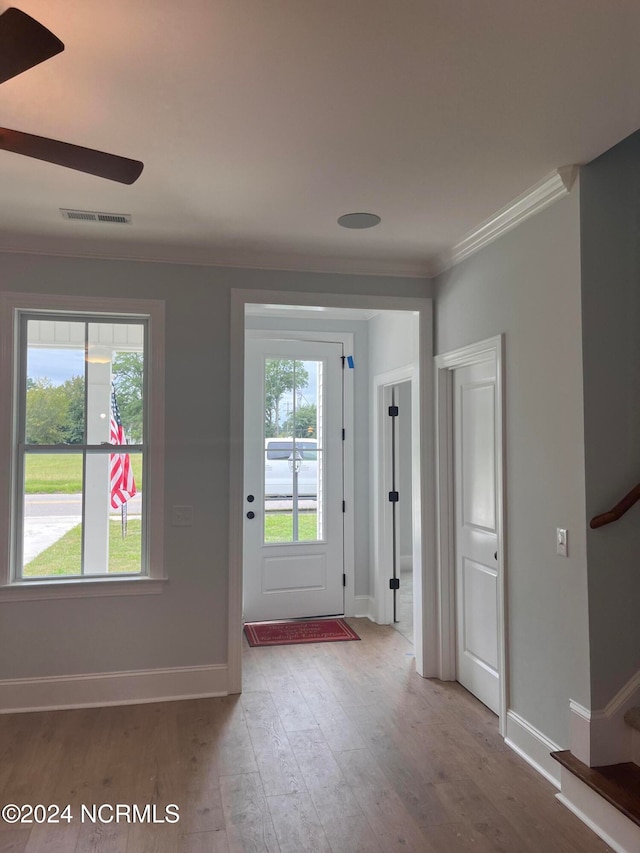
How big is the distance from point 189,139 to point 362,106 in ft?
2.21

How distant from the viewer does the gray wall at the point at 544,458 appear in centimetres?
249

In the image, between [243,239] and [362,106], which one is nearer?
[362,106]

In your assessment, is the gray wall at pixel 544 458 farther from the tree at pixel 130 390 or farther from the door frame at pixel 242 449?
the tree at pixel 130 390

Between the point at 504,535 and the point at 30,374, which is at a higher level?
the point at 30,374

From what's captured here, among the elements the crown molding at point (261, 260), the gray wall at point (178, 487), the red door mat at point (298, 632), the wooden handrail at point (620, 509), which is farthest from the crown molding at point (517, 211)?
the red door mat at point (298, 632)

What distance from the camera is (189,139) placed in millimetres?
2264

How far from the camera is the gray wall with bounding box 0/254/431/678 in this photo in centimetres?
340

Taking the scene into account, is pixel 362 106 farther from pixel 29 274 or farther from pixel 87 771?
pixel 87 771

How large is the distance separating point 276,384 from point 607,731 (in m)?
3.35

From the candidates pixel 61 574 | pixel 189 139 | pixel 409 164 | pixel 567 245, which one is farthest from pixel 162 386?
pixel 567 245

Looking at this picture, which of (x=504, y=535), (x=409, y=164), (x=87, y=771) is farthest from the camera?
(x=504, y=535)

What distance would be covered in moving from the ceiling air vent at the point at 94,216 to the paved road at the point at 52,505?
5.11 ft

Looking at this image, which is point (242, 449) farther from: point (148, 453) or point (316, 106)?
point (316, 106)

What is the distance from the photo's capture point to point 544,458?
2703 mm
